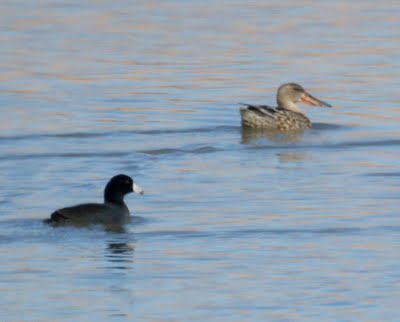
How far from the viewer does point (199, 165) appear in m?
18.4

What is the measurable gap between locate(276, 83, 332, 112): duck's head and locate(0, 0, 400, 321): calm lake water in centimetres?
30

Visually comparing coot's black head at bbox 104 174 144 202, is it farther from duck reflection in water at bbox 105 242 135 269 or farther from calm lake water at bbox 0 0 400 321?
duck reflection in water at bbox 105 242 135 269

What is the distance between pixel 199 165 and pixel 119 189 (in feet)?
9.30

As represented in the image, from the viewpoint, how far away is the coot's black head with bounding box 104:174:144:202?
15633 mm

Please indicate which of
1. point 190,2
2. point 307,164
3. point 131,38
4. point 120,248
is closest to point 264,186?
point 307,164

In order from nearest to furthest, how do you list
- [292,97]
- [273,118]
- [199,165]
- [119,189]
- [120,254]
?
1. [120,254]
2. [119,189]
3. [199,165]
4. [273,118]
5. [292,97]

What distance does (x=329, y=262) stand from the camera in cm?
1326

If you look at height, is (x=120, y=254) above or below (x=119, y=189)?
below

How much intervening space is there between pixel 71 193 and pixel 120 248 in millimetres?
2709

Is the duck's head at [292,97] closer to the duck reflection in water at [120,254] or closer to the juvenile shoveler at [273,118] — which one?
the juvenile shoveler at [273,118]

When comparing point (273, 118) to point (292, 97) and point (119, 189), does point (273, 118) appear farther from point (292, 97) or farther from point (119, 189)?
point (119, 189)

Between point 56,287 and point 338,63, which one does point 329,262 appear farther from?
point 338,63

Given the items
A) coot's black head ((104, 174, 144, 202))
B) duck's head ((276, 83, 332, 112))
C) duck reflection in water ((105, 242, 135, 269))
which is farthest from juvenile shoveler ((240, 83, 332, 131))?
duck reflection in water ((105, 242, 135, 269))

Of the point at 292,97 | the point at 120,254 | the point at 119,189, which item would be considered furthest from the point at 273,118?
the point at 120,254
